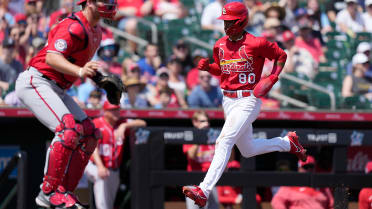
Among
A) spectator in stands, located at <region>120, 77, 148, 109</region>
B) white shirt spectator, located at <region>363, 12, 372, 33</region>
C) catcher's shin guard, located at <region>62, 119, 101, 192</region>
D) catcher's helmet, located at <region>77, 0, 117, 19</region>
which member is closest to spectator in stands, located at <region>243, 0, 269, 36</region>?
white shirt spectator, located at <region>363, 12, 372, 33</region>

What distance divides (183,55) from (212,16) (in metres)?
1.22

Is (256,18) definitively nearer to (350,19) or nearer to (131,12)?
(350,19)

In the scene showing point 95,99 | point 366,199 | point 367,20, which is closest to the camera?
point 366,199

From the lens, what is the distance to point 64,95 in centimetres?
575

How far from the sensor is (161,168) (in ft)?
22.1

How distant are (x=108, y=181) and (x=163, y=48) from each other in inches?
119

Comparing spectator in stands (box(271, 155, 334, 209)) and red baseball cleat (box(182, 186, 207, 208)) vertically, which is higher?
red baseball cleat (box(182, 186, 207, 208))

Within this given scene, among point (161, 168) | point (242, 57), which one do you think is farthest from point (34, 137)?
point (242, 57)

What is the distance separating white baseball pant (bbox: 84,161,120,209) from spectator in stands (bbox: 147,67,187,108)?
3.97ft

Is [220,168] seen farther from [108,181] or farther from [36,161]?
[36,161]

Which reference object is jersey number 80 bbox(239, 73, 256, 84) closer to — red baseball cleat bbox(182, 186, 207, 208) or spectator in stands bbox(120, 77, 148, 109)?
red baseball cleat bbox(182, 186, 207, 208)

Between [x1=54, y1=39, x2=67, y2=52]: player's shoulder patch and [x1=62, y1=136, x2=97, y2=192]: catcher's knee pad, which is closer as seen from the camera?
[x1=54, y1=39, x2=67, y2=52]: player's shoulder patch

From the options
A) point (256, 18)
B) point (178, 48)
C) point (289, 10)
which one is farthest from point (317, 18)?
point (178, 48)

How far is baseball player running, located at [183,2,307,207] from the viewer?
5.75m
